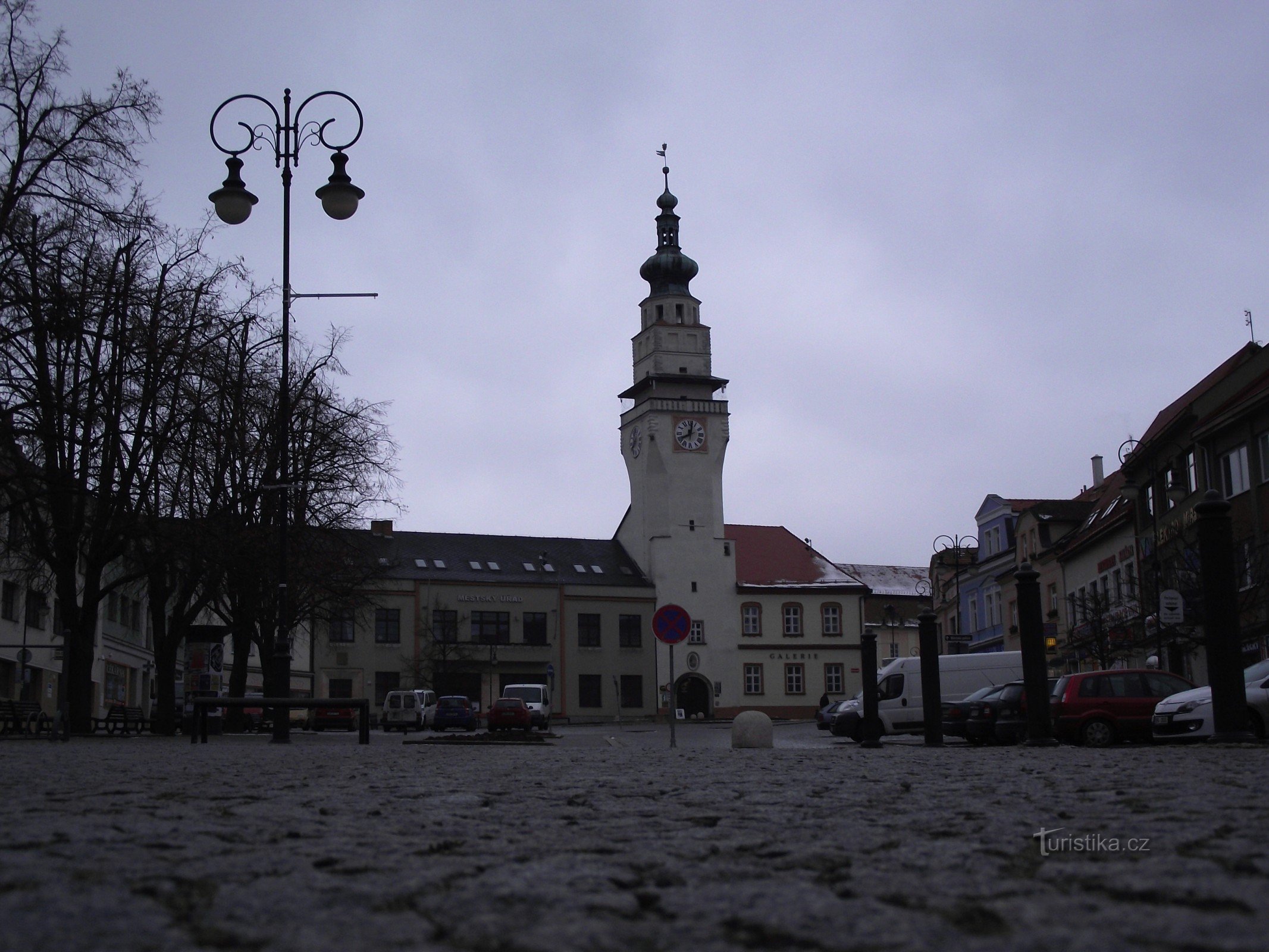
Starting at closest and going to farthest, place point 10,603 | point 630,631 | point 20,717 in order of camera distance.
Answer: point 20,717 < point 10,603 < point 630,631

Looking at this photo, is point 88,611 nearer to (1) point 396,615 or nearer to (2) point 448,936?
(2) point 448,936

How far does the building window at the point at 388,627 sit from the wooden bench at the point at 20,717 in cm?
4657

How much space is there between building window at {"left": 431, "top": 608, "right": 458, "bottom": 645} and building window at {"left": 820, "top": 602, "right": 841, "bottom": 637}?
77.9ft

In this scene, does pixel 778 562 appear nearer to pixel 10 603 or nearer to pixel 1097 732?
pixel 10 603

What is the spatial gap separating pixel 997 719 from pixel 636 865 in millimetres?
21685

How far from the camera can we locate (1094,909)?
4223mm

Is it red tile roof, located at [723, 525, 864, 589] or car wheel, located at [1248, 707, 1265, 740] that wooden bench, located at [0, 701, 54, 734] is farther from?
red tile roof, located at [723, 525, 864, 589]

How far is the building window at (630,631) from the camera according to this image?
86.4m

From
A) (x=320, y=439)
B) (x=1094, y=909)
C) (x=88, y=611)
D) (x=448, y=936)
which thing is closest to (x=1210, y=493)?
(x=1094, y=909)

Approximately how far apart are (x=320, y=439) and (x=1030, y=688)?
23.8m

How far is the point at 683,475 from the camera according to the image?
89.5 m

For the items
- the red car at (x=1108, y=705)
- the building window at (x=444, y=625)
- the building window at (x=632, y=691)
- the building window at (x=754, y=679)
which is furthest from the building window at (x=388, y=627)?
the red car at (x=1108, y=705)

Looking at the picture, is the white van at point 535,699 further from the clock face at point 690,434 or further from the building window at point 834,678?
the building window at point 834,678

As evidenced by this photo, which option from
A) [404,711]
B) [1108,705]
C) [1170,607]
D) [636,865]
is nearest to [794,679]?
[404,711]
